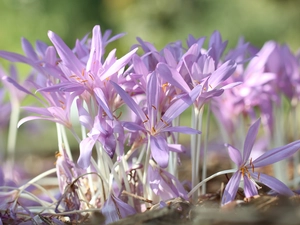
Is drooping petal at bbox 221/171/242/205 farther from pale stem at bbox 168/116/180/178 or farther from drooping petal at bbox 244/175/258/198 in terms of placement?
pale stem at bbox 168/116/180/178

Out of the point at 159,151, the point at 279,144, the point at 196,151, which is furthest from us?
the point at 279,144

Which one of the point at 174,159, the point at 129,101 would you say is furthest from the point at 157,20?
the point at 129,101

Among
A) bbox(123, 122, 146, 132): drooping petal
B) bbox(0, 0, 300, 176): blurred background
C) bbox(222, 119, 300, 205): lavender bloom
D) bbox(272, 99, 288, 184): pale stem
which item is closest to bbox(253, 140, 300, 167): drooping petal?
bbox(222, 119, 300, 205): lavender bloom

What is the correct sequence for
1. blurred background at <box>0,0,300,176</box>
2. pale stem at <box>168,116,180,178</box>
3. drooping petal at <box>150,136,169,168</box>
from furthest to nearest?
1. blurred background at <box>0,0,300,176</box>
2. pale stem at <box>168,116,180,178</box>
3. drooping petal at <box>150,136,169,168</box>

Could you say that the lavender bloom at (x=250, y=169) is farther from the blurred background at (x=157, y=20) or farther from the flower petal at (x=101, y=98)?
the blurred background at (x=157, y=20)

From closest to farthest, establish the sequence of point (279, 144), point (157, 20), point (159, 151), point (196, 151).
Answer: point (159, 151) → point (196, 151) → point (279, 144) → point (157, 20)

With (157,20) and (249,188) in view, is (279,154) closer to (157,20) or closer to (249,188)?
(249,188)

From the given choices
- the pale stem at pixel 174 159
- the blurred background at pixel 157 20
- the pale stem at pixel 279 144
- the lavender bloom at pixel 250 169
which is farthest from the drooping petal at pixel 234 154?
the blurred background at pixel 157 20

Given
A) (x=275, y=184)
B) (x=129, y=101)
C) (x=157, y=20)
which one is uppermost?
(x=157, y=20)
